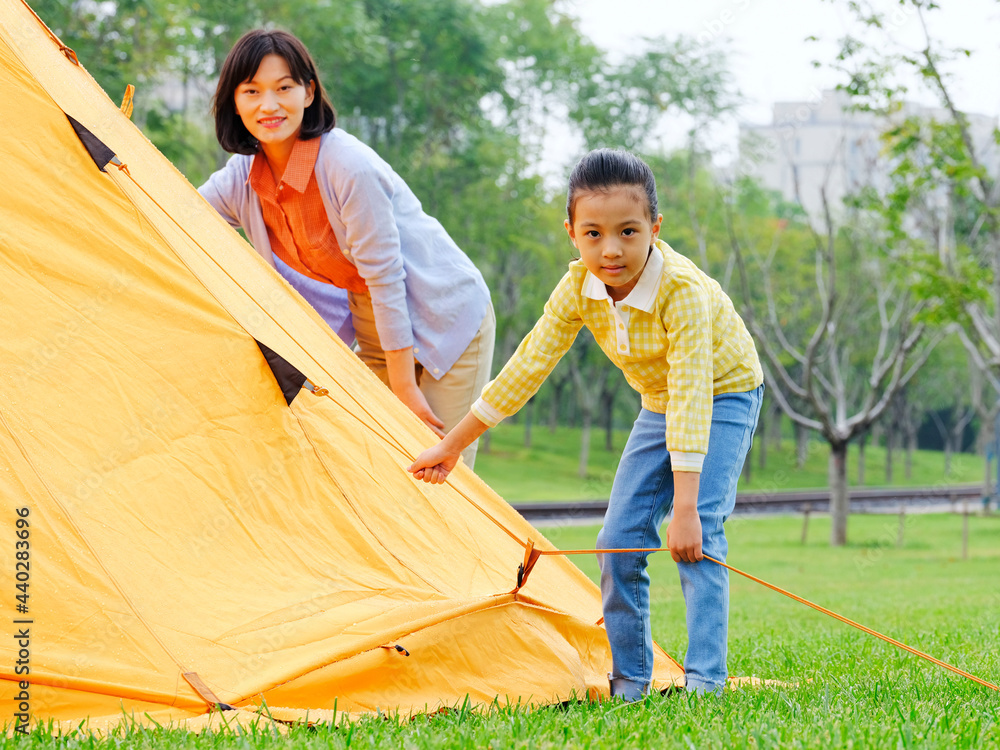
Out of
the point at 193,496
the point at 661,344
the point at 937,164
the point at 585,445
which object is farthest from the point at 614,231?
the point at 585,445

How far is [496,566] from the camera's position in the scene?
3369mm

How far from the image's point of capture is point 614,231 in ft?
9.13

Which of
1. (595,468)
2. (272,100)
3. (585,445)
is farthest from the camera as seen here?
(595,468)

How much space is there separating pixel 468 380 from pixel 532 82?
26.1 m

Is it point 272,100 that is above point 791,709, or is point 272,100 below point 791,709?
above

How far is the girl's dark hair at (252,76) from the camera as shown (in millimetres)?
3475

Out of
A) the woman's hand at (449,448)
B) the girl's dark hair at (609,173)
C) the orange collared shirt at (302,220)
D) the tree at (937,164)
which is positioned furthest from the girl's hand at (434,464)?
the tree at (937,164)

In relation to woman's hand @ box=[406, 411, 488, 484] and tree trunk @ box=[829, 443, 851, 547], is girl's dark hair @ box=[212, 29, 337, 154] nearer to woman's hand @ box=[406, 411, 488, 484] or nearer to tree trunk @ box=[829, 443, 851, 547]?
woman's hand @ box=[406, 411, 488, 484]

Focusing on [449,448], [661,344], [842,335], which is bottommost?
[449,448]

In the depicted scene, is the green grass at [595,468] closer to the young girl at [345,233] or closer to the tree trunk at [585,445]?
the tree trunk at [585,445]

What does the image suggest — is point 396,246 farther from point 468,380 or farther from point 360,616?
point 360,616

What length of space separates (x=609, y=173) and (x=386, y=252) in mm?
1091

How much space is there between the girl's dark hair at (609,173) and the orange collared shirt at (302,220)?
1.17 m

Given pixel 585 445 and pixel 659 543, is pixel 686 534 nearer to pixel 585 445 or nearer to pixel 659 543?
pixel 659 543
